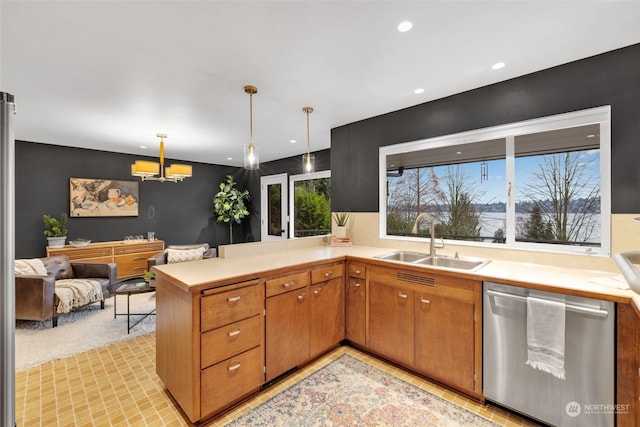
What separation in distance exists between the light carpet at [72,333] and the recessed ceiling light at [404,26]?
377 cm

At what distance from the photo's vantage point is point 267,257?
262cm

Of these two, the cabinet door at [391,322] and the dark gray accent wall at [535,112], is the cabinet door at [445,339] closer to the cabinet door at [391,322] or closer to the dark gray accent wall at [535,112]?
the cabinet door at [391,322]

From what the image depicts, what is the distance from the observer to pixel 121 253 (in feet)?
16.9

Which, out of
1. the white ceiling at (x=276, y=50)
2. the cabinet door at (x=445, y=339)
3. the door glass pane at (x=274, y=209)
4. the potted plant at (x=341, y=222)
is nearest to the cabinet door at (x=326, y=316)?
the cabinet door at (x=445, y=339)

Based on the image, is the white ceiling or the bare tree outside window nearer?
the white ceiling

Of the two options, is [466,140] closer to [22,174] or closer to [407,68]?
[407,68]

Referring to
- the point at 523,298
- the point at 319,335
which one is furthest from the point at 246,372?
the point at 523,298

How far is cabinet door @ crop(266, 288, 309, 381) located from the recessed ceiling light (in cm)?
203

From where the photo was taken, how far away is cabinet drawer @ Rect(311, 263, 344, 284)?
245 cm

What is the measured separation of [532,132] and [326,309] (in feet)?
7.75

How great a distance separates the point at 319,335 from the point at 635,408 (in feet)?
6.47

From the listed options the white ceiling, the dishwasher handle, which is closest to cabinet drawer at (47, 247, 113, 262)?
the white ceiling

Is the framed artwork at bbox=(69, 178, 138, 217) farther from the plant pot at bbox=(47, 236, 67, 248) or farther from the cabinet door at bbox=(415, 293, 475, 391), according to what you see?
the cabinet door at bbox=(415, 293, 475, 391)

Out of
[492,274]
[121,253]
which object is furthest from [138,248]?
[492,274]
